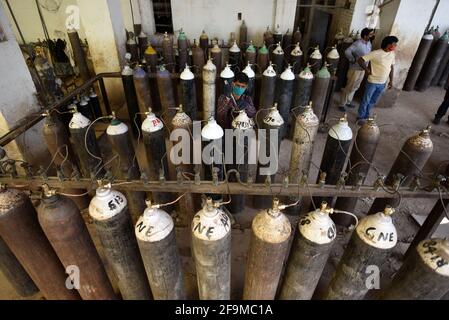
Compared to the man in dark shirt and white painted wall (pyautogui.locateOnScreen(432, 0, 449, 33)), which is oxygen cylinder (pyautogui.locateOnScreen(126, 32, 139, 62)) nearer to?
the man in dark shirt

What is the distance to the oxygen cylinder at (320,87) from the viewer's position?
3727mm

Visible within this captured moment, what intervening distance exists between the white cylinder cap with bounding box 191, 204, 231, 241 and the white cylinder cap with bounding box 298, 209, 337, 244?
17.2 inches

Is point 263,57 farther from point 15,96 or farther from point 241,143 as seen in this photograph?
point 15,96

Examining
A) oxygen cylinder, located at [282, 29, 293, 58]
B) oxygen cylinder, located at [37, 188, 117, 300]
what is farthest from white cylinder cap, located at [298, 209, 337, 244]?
Answer: oxygen cylinder, located at [282, 29, 293, 58]

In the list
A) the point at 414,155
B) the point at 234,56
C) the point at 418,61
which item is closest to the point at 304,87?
the point at 414,155

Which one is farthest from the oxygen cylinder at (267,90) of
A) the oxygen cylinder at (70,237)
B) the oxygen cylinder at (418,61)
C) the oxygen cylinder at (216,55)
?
the oxygen cylinder at (418,61)

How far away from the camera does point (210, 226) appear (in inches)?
58.3

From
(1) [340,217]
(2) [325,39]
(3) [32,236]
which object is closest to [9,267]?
(3) [32,236]

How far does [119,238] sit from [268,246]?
2.85 feet

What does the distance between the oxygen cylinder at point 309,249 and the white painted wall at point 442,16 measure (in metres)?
6.37

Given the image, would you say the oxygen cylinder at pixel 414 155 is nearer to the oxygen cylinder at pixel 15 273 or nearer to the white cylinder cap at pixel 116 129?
the white cylinder cap at pixel 116 129

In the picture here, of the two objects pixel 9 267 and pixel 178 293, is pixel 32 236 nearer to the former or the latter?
pixel 9 267
